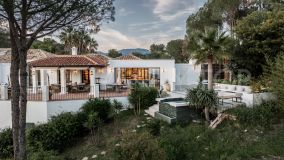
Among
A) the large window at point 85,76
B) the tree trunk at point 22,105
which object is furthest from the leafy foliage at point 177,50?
the tree trunk at point 22,105

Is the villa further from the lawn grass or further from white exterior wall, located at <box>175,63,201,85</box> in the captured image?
the lawn grass

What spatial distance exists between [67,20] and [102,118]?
7440 millimetres

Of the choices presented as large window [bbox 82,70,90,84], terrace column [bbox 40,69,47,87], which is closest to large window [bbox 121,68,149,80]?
large window [bbox 82,70,90,84]

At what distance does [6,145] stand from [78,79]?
11321 mm

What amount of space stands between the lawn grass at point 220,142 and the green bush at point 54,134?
80 centimetres

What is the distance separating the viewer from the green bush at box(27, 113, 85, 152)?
14453mm

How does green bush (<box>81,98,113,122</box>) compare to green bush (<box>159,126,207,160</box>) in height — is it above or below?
above

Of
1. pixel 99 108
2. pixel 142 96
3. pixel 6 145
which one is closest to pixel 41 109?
pixel 6 145

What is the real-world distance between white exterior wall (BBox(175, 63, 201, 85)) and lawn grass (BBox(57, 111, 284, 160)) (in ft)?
42.2

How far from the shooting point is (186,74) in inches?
1049

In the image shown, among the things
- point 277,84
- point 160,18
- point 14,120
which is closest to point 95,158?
point 14,120

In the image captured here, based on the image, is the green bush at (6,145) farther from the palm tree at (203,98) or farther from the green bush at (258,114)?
the green bush at (258,114)

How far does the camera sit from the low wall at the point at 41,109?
55.6 feet

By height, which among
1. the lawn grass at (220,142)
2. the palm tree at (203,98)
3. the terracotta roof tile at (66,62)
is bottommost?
the lawn grass at (220,142)
